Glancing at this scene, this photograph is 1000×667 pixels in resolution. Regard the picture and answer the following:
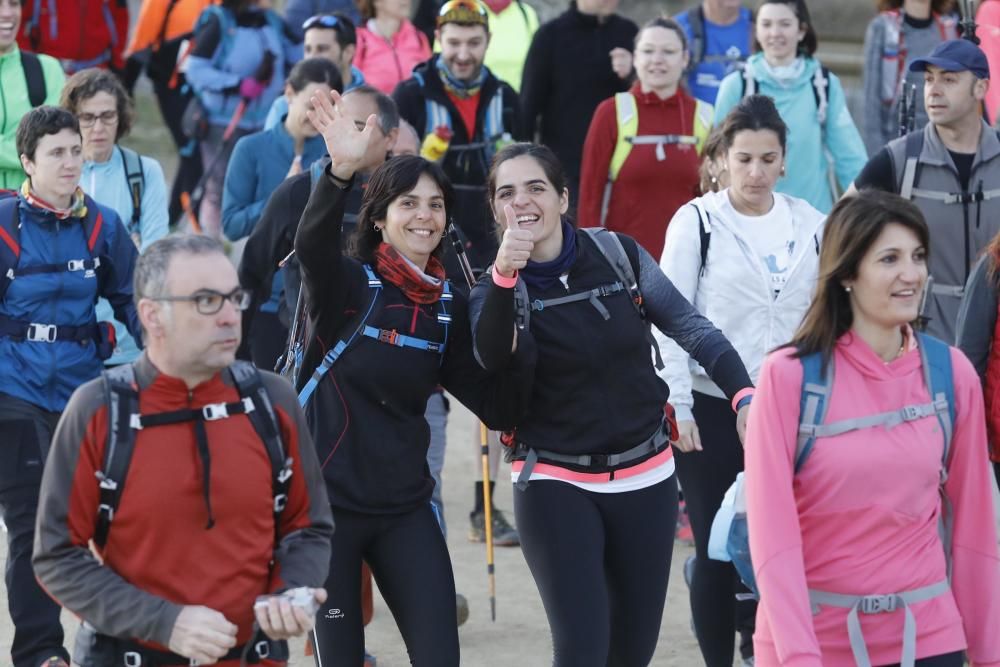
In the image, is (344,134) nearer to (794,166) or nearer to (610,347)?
(610,347)

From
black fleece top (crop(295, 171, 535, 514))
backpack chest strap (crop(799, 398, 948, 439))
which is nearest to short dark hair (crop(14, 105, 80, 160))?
black fleece top (crop(295, 171, 535, 514))

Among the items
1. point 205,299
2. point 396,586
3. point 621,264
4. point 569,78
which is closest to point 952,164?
point 621,264

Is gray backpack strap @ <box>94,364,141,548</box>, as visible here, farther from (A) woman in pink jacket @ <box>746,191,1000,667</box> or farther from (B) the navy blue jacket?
(B) the navy blue jacket

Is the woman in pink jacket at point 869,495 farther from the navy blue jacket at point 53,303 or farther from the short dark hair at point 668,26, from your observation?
A: the short dark hair at point 668,26

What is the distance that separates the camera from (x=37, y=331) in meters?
6.04

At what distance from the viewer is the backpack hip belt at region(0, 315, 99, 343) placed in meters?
6.01

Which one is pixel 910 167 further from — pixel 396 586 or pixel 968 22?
pixel 396 586

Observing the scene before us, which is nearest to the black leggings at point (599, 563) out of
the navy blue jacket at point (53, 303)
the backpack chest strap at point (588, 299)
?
the backpack chest strap at point (588, 299)

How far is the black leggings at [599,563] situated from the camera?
4969 millimetres

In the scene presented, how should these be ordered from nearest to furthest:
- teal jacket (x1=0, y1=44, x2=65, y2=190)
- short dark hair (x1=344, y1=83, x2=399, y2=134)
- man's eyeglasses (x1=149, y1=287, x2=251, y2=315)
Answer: man's eyeglasses (x1=149, y1=287, x2=251, y2=315) < short dark hair (x1=344, y1=83, x2=399, y2=134) < teal jacket (x1=0, y1=44, x2=65, y2=190)

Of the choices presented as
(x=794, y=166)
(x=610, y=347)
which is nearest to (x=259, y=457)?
(x=610, y=347)

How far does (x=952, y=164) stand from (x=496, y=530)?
2.91m

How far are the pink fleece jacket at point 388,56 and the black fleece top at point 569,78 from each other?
1.00 meters

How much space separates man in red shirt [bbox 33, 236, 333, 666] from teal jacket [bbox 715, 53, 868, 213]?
5.39m
